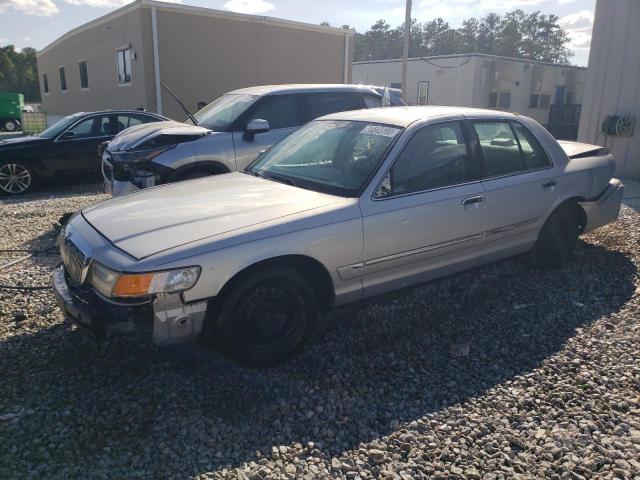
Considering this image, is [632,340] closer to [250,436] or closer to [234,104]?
[250,436]

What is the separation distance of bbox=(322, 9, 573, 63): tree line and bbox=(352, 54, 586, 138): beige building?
52658 mm

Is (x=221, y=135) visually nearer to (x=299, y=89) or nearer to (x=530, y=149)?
(x=299, y=89)

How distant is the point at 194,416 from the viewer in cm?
285

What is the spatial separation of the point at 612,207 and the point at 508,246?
5.28 ft

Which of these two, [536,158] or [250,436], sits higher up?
[536,158]

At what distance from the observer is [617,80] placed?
32.7 feet

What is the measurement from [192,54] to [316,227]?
14.4 m

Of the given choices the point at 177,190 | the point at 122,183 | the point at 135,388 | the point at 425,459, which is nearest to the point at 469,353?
the point at 425,459

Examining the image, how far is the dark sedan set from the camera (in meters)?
8.80

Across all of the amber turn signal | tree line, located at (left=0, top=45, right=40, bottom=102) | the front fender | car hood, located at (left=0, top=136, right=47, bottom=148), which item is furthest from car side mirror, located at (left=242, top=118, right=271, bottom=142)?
tree line, located at (left=0, top=45, right=40, bottom=102)

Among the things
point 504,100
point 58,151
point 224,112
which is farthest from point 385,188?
point 504,100

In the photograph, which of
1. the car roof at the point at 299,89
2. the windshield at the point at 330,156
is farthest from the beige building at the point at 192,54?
the windshield at the point at 330,156

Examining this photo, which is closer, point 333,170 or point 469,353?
point 469,353

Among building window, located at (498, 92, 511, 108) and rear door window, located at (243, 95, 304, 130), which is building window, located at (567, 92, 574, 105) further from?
rear door window, located at (243, 95, 304, 130)
